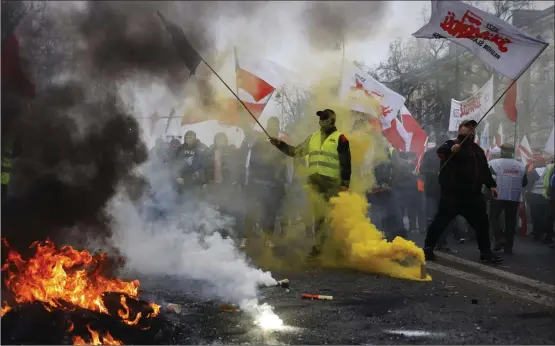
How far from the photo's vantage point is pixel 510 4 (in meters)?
17.8

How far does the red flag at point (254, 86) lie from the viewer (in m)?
8.55

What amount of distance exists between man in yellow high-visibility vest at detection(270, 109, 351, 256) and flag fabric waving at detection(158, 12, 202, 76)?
126 cm

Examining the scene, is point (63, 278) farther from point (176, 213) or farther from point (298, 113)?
point (298, 113)

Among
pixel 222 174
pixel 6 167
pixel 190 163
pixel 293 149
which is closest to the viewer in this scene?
pixel 6 167

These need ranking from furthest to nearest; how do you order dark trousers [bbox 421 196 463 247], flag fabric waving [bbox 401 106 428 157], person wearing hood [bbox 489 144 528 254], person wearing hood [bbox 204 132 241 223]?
1. flag fabric waving [bbox 401 106 428 157]
2. dark trousers [bbox 421 196 463 247]
3. person wearing hood [bbox 204 132 241 223]
4. person wearing hood [bbox 489 144 528 254]

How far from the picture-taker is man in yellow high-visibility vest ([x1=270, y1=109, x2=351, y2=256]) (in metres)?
6.45

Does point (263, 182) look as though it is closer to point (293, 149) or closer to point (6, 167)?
point (293, 149)

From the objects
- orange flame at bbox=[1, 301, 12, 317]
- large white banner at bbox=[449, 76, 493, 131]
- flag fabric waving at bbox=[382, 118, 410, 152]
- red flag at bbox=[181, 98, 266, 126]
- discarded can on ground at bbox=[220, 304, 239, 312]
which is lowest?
discarded can on ground at bbox=[220, 304, 239, 312]

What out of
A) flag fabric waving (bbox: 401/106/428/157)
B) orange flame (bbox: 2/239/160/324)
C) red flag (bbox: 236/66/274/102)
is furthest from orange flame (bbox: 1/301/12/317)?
flag fabric waving (bbox: 401/106/428/157)

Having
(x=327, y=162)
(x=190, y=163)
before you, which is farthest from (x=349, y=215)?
(x=190, y=163)

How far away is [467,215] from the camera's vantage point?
677 cm

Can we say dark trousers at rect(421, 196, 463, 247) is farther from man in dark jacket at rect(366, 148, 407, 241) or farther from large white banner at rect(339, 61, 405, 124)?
large white banner at rect(339, 61, 405, 124)

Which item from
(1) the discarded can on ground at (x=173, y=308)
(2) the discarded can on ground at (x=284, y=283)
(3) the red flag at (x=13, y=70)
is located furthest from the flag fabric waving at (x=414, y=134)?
(1) the discarded can on ground at (x=173, y=308)

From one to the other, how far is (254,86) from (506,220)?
4.22 m
